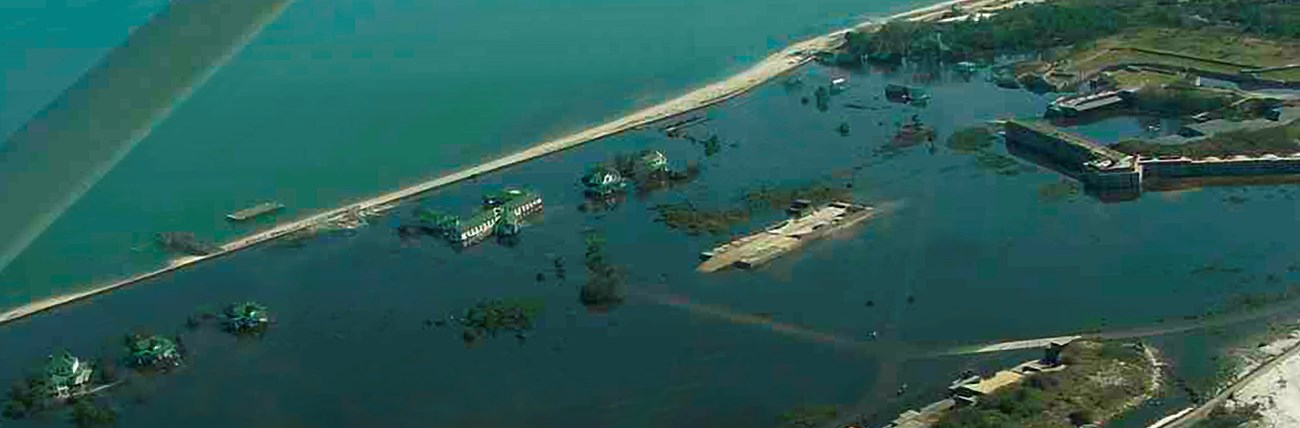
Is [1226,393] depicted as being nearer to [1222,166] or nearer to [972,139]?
[1222,166]

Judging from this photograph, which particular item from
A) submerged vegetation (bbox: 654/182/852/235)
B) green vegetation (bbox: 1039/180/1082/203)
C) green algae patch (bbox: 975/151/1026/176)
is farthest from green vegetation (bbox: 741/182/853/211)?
green vegetation (bbox: 1039/180/1082/203)

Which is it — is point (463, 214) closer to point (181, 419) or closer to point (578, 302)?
point (578, 302)

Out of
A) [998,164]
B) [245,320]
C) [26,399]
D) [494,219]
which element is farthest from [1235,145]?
[26,399]

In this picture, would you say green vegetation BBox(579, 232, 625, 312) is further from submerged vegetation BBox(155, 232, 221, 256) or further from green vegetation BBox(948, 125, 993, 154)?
green vegetation BBox(948, 125, 993, 154)

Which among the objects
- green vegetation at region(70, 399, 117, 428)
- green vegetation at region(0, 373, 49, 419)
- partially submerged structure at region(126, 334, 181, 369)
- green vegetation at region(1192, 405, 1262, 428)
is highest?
partially submerged structure at region(126, 334, 181, 369)

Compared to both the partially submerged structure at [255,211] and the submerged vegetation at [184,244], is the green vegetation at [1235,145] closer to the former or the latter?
the partially submerged structure at [255,211]
